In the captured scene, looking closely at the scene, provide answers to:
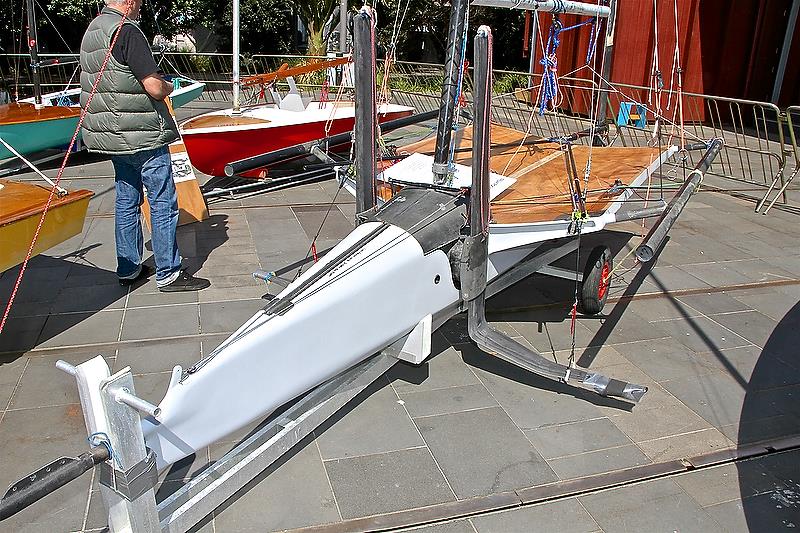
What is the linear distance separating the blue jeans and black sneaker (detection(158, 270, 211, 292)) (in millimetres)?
43

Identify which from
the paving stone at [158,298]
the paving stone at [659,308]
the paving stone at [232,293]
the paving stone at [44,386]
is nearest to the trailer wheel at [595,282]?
the paving stone at [659,308]

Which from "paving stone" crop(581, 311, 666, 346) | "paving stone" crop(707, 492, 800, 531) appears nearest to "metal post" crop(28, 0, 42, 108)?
"paving stone" crop(581, 311, 666, 346)

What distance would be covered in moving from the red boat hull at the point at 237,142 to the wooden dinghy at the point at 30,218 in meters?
3.48

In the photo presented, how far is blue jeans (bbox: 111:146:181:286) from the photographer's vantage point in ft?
16.4

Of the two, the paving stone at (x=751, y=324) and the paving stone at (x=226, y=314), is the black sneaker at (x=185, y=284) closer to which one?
the paving stone at (x=226, y=314)

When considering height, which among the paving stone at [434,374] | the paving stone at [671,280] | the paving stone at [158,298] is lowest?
the paving stone at [434,374]

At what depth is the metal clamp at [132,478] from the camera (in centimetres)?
222

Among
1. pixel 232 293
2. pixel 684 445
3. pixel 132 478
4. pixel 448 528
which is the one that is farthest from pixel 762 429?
pixel 232 293

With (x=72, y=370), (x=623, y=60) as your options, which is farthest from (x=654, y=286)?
(x=623, y=60)

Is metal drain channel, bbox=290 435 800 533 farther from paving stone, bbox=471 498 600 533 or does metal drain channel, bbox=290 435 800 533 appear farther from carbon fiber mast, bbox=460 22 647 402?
carbon fiber mast, bbox=460 22 647 402

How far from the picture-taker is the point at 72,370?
215 cm

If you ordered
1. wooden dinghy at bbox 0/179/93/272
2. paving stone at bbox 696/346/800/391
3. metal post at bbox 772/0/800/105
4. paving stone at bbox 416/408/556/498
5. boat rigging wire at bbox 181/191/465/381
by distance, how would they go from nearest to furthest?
boat rigging wire at bbox 181/191/465/381 < paving stone at bbox 416/408/556/498 < wooden dinghy at bbox 0/179/93/272 < paving stone at bbox 696/346/800/391 < metal post at bbox 772/0/800/105

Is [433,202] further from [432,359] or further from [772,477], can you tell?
[772,477]

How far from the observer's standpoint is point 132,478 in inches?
87.6
